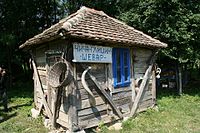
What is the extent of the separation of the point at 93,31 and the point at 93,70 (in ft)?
4.00

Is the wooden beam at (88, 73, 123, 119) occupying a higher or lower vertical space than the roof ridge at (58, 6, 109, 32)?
lower

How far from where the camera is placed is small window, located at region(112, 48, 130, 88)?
833cm

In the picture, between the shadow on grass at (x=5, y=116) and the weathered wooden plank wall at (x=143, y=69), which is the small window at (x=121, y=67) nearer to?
the weathered wooden plank wall at (x=143, y=69)

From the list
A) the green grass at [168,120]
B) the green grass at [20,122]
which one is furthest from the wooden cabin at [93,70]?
the green grass at [20,122]

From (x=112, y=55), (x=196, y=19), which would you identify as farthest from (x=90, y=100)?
(x=196, y=19)

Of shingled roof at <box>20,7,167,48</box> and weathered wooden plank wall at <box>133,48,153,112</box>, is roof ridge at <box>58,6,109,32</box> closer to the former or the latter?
shingled roof at <box>20,7,167,48</box>

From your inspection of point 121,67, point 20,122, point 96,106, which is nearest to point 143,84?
point 121,67

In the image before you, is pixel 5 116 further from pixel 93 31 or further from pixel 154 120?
pixel 154 120

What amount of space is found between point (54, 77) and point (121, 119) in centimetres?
309

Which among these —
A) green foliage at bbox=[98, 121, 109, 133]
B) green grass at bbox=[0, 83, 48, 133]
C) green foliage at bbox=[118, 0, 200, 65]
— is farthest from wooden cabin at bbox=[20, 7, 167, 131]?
green foliage at bbox=[118, 0, 200, 65]

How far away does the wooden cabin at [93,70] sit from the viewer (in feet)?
22.9

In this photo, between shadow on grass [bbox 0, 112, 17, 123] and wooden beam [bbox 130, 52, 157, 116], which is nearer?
wooden beam [bbox 130, 52, 157, 116]

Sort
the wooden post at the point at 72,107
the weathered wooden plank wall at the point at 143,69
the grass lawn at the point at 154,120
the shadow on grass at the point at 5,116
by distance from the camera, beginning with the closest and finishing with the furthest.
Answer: the wooden post at the point at 72,107 < the grass lawn at the point at 154,120 < the weathered wooden plank wall at the point at 143,69 < the shadow on grass at the point at 5,116

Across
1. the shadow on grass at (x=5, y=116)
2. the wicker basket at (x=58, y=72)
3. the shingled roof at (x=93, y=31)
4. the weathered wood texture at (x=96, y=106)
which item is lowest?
the shadow on grass at (x=5, y=116)
